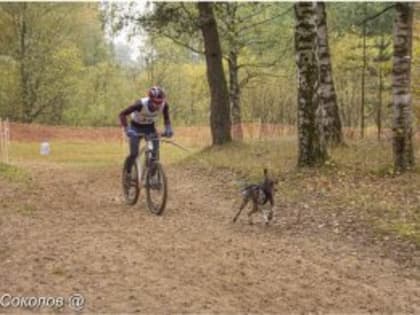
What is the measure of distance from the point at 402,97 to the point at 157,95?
4.97 metres

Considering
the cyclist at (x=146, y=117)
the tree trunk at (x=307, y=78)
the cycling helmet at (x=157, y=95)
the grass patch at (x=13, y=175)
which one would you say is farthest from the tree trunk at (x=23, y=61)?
the cycling helmet at (x=157, y=95)

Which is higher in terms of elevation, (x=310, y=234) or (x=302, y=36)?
(x=302, y=36)

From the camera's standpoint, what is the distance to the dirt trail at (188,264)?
611 cm

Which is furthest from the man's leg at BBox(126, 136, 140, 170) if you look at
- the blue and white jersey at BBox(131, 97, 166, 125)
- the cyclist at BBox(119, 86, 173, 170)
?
the blue and white jersey at BBox(131, 97, 166, 125)

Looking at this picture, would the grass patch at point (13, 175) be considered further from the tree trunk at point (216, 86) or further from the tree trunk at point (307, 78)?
the tree trunk at point (216, 86)

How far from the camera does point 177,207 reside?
446 inches

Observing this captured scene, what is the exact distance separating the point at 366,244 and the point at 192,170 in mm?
8657

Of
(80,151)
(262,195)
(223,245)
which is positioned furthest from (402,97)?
(80,151)

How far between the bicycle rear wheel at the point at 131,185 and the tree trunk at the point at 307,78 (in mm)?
3852

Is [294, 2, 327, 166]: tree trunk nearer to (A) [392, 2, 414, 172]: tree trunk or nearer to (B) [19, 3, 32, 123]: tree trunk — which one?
(A) [392, 2, 414, 172]: tree trunk

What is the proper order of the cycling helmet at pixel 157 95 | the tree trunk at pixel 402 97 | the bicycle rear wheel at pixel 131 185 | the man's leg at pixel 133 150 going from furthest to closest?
the tree trunk at pixel 402 97 < the bicycle rear wheel at pixel 131 185 < the man's leg at pixel 133 150 < the cycling helmet at pixel 157 95

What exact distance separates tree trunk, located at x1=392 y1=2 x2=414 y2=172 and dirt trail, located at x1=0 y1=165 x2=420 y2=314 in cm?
299

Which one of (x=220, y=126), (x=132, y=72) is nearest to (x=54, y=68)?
(x=132, y=72)

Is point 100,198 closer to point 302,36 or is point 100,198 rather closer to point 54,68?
point 302,36
